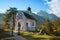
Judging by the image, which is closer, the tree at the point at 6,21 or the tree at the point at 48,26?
the tree at the point at 6,21

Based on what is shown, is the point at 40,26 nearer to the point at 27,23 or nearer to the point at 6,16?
the point at 27,23

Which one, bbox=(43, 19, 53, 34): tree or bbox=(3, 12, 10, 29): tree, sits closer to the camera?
bbox=(3, 12, 10, 29): tree

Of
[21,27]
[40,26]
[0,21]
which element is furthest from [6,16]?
[40,26]

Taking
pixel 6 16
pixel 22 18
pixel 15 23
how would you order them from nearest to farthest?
1. pixel 6 16
2. pixel 15 23
3. pixel 22 18

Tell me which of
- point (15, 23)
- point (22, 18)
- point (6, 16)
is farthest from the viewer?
point (22, 18)

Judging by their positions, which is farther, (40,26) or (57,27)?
(40,26)

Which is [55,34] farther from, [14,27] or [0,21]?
[0,21]

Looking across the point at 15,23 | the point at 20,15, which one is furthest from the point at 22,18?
the point at 15,23

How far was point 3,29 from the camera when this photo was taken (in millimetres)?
9438

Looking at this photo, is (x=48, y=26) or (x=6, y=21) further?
(x=48, y=26)

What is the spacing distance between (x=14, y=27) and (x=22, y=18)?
1.16 m

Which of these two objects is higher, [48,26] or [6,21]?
[6,21]

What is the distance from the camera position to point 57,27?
9.86 m

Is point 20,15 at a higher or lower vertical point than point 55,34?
higher
